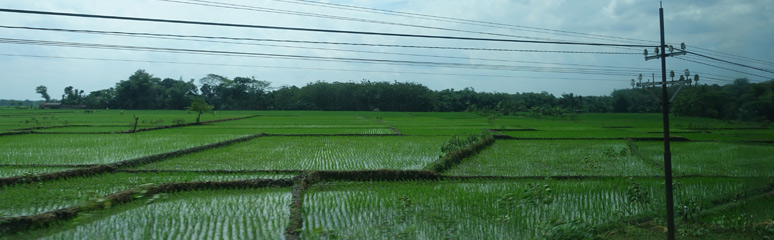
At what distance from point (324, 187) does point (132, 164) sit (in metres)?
5.38

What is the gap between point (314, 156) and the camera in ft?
45.0

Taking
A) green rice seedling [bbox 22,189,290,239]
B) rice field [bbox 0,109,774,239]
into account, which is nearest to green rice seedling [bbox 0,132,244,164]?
rice field [bbox 0,109,774,239]

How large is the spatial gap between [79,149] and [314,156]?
7.43 m

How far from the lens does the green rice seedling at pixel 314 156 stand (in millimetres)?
11570

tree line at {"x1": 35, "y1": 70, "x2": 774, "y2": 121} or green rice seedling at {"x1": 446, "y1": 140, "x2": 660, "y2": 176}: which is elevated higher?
tree line at {"x1": 35, "y1": 70, "x2": 774, "y2": 121}

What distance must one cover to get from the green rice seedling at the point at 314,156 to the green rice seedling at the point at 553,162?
4.85 ft

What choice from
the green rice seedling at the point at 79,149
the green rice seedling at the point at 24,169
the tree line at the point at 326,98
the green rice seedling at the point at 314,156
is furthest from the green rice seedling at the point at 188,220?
the tree line at the point at 326,98

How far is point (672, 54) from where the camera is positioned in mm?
5770

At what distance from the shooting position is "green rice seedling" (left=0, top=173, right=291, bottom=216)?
705cm

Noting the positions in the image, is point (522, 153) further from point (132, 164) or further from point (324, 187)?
point (132, 164)

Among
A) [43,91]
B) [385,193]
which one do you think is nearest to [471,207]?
[385,193]

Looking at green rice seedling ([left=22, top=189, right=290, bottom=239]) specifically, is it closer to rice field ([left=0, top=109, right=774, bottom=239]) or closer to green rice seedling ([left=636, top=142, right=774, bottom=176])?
rice field ([left=0, top=109, right=774, bottom=239])

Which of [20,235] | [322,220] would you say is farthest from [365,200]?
[20,235]

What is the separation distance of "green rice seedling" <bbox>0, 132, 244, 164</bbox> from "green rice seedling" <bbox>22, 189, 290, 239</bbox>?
19.0 feet
